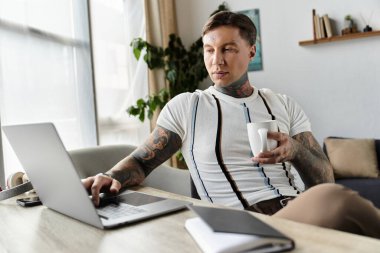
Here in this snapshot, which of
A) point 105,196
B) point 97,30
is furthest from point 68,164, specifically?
point 97,30

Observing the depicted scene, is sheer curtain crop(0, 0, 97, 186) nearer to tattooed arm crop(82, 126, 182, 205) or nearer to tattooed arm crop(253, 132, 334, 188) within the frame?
tattooed arm crop(82, 126, 182, 205)

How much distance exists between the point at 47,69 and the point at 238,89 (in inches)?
64.9

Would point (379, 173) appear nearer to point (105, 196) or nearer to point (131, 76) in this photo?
point (131, 76)

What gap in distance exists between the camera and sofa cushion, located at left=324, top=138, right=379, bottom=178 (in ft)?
10.2

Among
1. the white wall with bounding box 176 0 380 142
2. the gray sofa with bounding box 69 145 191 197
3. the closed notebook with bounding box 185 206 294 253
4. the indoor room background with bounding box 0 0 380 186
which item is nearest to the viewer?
the closed notebook with bounding box 185 206 294 253

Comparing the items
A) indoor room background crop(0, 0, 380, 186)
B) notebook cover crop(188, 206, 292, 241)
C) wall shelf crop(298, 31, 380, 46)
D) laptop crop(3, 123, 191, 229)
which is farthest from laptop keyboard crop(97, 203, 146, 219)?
wall shelf crop(298, 31, 380, 46)

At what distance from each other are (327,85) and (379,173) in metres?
0.96

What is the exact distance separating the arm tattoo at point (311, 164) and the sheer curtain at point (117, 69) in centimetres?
210

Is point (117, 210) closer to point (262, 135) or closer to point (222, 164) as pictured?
point (262, 135)

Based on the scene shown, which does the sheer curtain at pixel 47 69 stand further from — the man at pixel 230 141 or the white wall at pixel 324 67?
the white wall at pixel 324 67

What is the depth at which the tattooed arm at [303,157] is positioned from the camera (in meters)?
1.11

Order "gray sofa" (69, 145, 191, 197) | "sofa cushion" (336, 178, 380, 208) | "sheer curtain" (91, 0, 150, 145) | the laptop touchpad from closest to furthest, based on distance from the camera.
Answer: the laptop touchpad → "gray sofa" (69, 145, 191, 197) → "sofa cushion" (336, 178, 380, 208) → "sheer curtain" (91, 0, 150, 145)

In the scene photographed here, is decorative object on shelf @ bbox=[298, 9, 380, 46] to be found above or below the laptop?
above

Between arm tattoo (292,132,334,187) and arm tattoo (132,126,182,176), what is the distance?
457mm
